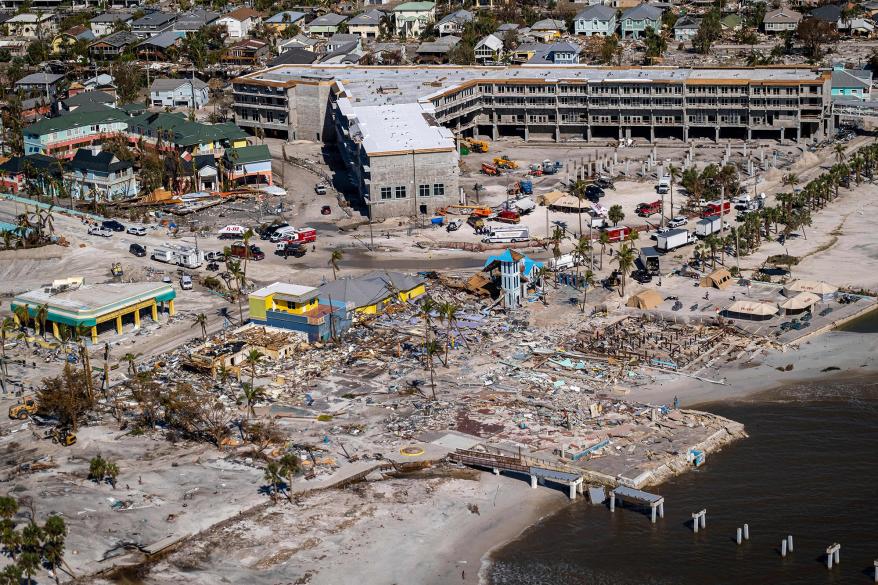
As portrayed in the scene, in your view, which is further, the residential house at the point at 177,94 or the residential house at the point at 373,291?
the residential house at the point at 177,94

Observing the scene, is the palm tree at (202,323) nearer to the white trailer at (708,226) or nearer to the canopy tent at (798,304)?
the canopy tent at (798,304)

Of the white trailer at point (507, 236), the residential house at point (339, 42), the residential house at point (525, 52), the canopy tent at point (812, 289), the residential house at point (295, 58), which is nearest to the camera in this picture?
the canopy tent at point (812, 289)

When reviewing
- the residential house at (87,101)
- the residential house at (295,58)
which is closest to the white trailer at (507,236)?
the residential house at (87,101)

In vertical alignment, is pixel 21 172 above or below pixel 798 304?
above

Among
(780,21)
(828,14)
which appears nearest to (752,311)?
(828,14)

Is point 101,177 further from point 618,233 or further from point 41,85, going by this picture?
point 618,233

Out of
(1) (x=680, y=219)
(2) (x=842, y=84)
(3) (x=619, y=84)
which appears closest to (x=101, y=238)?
(1) (x=680, y=219)

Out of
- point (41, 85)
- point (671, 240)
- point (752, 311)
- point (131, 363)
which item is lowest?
point (752, 311)

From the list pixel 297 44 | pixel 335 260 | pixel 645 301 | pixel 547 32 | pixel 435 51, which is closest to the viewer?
pixel 645 301
